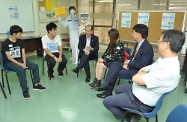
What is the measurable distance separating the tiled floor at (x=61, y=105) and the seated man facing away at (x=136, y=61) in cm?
44

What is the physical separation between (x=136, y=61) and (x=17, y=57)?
2.10 m

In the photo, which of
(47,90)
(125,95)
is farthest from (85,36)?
(125,95)

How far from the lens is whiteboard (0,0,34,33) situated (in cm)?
464

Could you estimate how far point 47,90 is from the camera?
9.93 ft

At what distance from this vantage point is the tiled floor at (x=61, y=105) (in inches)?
85.3

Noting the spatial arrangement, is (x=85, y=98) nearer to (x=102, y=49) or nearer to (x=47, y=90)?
(x=47, y=90)

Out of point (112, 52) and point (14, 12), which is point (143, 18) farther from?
point (14, 12)

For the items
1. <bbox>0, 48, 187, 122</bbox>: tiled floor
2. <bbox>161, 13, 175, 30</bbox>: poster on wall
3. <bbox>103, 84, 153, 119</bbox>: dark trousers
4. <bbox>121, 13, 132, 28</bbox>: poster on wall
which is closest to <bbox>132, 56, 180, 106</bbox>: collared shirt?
<bbox>103, 84, 153, 119</bbox>: dark trousers

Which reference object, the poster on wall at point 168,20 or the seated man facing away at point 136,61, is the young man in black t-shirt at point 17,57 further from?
the poster on wall at point 168,20

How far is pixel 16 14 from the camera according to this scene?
4.95 meters

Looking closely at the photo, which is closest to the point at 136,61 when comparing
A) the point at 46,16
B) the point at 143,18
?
the point at 143,18

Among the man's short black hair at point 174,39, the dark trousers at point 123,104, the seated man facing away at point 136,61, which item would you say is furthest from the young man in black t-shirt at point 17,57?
the man's short black hair at point 174,39

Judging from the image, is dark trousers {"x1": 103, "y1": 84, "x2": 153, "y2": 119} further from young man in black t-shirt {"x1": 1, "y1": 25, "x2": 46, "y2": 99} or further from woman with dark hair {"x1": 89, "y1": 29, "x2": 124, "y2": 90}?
young man in black t-shirt {"x1": 1, "y1": 25, "x2": 46, "y2": 99}

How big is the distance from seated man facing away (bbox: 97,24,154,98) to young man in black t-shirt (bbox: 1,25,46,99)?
133cm
